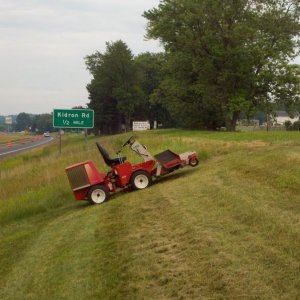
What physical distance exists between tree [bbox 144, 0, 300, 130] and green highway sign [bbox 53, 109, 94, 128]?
A: 15501 mm

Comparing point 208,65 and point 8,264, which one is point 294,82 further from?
point 8,264

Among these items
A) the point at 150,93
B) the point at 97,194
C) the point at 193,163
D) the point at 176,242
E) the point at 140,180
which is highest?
the point at 150,93

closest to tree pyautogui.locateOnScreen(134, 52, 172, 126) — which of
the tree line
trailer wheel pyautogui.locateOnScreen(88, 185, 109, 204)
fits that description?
the tree line

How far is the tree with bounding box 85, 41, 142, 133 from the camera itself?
8075cm

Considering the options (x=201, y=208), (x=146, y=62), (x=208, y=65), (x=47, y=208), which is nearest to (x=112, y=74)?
(x=146, y=62)

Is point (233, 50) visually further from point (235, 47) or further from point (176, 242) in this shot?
point (176, 242)

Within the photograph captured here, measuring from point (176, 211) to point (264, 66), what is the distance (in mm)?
32568

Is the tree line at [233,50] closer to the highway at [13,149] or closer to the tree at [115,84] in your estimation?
the highway at [13,149]

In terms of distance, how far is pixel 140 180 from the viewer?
12922 millimetres

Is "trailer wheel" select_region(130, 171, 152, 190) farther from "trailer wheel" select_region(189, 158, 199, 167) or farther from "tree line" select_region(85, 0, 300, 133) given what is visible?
"tree line" select_region(85, 0, 300, 133)

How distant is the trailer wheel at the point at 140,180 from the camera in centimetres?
1284

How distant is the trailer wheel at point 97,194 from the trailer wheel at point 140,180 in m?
0.71

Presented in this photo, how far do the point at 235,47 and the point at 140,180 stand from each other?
28393 millimetres

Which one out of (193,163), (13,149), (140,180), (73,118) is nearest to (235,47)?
(73,118)
